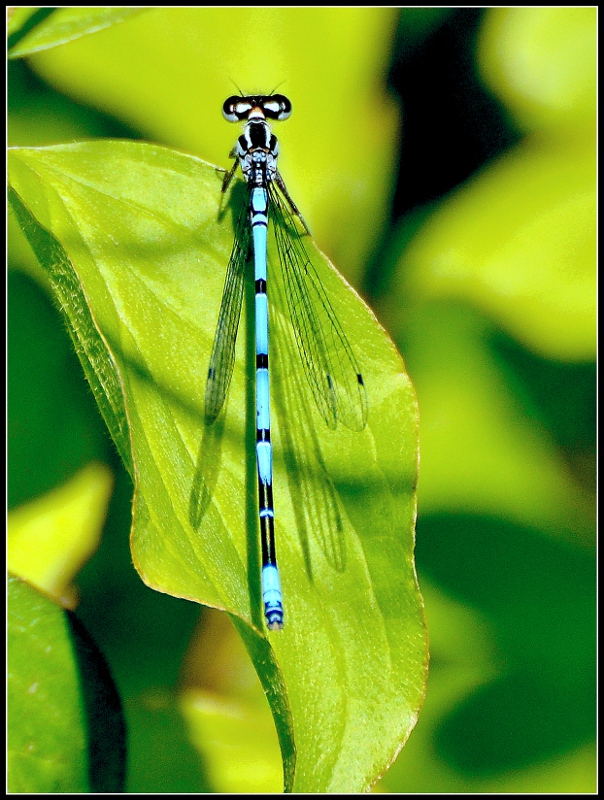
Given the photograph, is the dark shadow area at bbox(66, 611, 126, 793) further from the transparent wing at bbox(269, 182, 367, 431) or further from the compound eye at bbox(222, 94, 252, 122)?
the compound eye at bbox(222, 94, 252, 122)

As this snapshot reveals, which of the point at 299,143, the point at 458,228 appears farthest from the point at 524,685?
the point at 299,143

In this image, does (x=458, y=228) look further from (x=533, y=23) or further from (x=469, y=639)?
(x=469, y=639)

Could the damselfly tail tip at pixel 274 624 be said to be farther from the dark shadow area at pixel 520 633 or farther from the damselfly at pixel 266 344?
the dark shadow area at pixel 520 633

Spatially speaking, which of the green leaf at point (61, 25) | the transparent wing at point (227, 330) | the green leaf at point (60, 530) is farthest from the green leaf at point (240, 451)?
the green leaf at point (60, 530)

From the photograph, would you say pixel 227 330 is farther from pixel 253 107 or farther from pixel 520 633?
pixel 520 633

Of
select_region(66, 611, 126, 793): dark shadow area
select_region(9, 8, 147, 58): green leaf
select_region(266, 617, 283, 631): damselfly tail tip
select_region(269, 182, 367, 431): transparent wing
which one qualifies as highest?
select_region(9, 8, 147, 58): green leaf

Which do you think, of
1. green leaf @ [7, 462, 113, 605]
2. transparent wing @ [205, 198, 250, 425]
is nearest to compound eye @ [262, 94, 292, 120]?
transparent wing @ [205, 198, 250, 425]

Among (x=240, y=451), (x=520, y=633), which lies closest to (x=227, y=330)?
(x=240, y=451)
